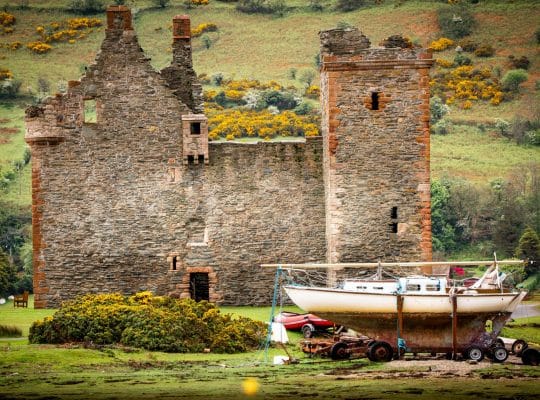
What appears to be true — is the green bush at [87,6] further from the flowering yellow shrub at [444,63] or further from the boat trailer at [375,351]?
the boat trailer at [375,351]

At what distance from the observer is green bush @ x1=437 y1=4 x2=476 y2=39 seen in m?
116

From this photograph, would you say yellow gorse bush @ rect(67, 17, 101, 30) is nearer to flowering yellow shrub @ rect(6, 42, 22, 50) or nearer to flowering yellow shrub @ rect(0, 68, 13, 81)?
flowering yellow shrub @ rect(6, 42, 22, 50)

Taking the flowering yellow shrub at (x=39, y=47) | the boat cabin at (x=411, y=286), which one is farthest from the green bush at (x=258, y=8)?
the boat cabin at (x=411, y=286)

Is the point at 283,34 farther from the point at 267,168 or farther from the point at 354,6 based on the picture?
the point at 267,168

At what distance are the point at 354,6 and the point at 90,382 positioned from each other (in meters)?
80.6

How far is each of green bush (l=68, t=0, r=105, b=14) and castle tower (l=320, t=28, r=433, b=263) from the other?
213 feet

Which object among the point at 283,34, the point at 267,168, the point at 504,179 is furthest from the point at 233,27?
the point at 267,168

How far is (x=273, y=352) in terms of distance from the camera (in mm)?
44031

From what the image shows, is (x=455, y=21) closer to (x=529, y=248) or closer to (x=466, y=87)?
(x=466, y=87)

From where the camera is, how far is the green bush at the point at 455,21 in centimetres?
11625

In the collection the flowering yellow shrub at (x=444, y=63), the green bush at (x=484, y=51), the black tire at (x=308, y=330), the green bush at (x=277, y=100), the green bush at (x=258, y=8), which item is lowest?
the black tire at (x=308, y=330)

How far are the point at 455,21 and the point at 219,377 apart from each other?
266 feet

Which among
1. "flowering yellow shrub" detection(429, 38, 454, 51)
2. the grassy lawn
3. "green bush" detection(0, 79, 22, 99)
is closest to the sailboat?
the grassy lawn

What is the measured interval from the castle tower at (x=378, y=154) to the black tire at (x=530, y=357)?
10112 mm
